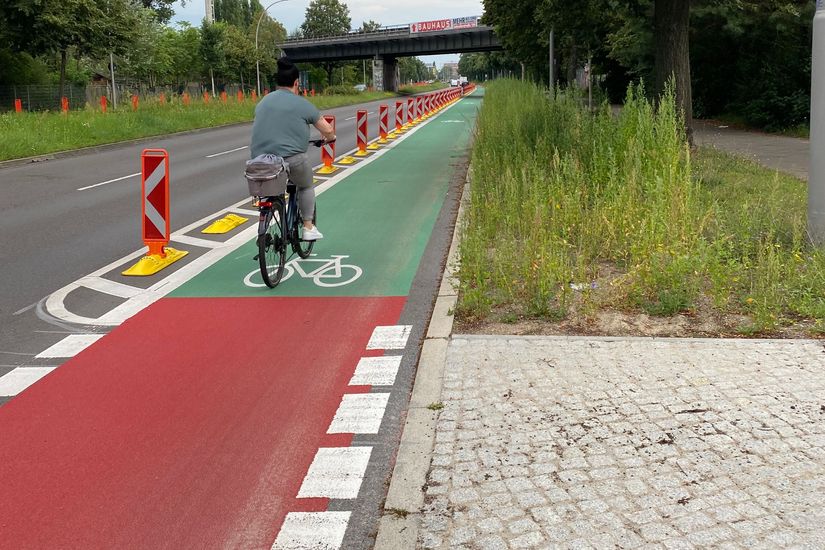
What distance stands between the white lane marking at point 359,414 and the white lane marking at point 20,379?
199 centimetres

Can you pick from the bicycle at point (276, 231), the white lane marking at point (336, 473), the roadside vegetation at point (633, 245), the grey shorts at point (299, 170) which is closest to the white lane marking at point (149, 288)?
the bicycle at point (276, 231)

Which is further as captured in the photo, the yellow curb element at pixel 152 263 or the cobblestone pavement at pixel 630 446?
the yellow curb element at pixel 152 263

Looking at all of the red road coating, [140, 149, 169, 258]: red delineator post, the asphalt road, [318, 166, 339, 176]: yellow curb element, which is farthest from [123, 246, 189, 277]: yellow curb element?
[318, 166, 339, 176]: yellow curb element

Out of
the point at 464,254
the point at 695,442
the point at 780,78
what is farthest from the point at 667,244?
the point at 780,78

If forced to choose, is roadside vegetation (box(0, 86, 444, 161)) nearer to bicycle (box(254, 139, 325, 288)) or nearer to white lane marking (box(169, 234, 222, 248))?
white lane marking (box(169, 234, 222, 248))

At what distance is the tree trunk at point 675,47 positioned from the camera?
54.9 ft

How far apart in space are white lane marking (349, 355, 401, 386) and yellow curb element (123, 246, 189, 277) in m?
3.57

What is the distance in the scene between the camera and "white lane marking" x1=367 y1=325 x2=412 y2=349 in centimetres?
598

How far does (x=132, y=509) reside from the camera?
3723 mm

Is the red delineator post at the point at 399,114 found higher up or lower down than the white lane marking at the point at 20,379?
higher up

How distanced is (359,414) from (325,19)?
463 ft

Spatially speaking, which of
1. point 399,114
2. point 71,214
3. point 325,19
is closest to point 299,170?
point 71,214

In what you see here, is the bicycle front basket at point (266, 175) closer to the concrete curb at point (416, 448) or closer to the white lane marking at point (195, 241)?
the concrete curb at point (416, 448)

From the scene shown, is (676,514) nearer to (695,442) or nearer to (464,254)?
Answer: (695,442)
